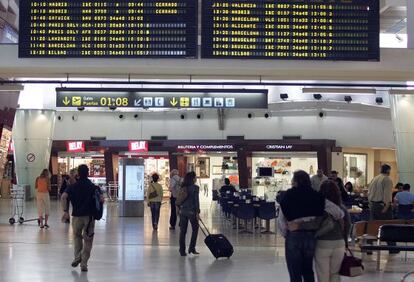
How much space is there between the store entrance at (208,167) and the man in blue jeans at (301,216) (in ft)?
98.5

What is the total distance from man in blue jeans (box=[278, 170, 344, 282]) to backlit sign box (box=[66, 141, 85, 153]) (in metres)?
31.6

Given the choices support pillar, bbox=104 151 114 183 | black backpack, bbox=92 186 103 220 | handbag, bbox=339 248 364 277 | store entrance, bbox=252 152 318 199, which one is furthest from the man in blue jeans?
support pillar, bbox=104 151 114 183

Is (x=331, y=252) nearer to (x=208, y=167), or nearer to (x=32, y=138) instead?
(x=32, y=138)

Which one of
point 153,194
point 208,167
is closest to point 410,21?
point 153,194

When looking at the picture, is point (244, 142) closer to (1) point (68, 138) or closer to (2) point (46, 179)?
(1) point (68, 138)

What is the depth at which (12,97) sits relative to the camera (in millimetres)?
20406

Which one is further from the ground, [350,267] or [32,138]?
[32,138]

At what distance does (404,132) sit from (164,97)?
12.2m

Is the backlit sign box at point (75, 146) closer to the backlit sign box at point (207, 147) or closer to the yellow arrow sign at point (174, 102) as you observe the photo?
the backlit sign box at point (207, 147)

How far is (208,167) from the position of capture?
123 ft

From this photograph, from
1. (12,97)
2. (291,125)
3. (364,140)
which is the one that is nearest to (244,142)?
(291,125)

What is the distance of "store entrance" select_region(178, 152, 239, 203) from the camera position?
3734cm

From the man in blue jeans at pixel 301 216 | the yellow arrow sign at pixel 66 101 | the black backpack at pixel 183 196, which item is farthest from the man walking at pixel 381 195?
the yellow arrow sign at pixel 66 101

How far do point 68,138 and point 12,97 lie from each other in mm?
18649
